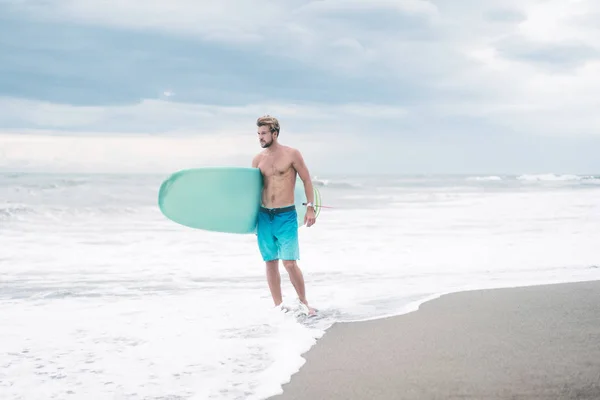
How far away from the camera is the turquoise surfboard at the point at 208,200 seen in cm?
506

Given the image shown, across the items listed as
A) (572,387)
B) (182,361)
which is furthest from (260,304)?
(572,387)

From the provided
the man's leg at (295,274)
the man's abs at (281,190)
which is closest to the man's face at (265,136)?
the man's abs at (281,190)

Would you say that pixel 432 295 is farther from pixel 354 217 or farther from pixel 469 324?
pixel 354 217

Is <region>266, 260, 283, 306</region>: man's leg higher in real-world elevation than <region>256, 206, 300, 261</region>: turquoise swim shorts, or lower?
lower

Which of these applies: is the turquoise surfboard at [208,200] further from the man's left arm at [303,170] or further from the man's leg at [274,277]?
the man's left arm at [303,170]

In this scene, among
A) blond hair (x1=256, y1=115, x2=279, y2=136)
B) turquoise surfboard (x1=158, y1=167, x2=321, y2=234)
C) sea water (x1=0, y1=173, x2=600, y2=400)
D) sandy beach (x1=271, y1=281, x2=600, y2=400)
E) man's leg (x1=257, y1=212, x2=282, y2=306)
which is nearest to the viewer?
sandy beach (x1=271, y1=281, x2=600, y2=400)

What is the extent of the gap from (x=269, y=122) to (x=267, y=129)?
5 centimetres

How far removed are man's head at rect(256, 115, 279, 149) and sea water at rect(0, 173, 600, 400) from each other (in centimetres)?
127

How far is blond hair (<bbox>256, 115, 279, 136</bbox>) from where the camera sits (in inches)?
173

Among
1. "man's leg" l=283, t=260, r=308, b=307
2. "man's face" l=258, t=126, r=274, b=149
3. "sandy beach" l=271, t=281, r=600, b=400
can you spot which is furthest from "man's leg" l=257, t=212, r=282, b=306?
"sandy beach" l=271, t=281, r=600, b=400

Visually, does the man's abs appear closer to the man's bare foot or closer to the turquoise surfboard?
the turquoise surfboard

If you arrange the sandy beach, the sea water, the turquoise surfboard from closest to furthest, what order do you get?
the sandy beach
the sea water
the turquoise surfboard

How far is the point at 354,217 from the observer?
14.8m

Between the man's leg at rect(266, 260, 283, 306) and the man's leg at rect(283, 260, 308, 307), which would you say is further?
the man's leg at rect(266, 260, 283, 306)
